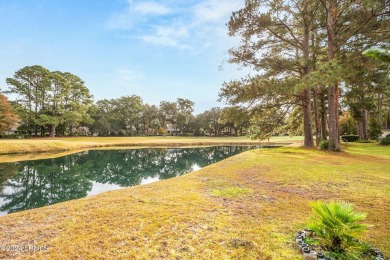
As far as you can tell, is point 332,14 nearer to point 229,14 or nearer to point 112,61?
point 229,14

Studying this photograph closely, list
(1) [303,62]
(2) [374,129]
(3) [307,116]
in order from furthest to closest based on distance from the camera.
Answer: (2) [374,129] → (3) [307,116] → (1) [303,62]

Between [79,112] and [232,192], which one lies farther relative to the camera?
[79,112]

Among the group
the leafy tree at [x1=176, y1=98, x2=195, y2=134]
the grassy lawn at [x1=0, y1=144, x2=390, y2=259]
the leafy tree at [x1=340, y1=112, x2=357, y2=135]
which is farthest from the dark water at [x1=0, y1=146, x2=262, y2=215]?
the leafy tree at [x1=176, y1=98, x2=195, y2=134]

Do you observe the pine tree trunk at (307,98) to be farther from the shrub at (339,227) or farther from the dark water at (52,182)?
the shrub at (339,227)

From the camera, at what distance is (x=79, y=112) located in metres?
52.2

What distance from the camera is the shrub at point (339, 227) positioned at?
8.63 feet

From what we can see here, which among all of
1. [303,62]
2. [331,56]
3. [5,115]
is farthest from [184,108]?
[331,56]

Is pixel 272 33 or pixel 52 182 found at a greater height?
pixel 272 33

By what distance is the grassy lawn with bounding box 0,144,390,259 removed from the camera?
2982 mm

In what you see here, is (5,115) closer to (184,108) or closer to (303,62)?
(303,62)

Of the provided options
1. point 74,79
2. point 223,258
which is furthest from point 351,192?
point 74,79

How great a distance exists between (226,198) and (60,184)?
10.3 meters

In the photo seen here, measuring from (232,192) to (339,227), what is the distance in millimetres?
3348

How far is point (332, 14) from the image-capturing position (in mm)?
15820
